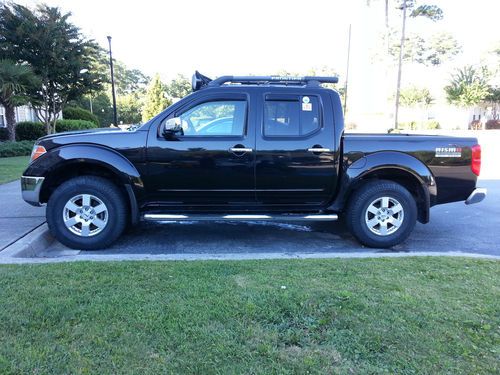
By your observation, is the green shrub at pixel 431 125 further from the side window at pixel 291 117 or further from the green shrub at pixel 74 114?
the side window at pixel 291 117

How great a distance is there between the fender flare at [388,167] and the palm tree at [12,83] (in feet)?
50.1

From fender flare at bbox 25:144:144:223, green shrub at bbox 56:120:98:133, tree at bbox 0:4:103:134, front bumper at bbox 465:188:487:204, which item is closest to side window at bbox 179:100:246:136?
fender flare at bbox 25:144:144:223

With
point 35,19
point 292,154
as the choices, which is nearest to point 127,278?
point 292,154

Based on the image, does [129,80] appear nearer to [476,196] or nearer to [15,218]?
[15,218]

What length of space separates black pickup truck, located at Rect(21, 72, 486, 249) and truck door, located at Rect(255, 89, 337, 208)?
0.01 metres

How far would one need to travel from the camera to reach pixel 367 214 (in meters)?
5.21

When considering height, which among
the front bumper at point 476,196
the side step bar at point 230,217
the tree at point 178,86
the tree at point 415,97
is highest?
the tree at point 178,86

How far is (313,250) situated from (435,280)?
66.5 inches

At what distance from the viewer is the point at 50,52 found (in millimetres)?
19125

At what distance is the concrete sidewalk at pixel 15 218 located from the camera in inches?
208

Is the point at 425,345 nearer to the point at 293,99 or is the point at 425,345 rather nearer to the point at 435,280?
the point at 435,280

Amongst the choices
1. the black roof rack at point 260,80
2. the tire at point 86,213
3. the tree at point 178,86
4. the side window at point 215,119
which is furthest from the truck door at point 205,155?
the tree at point 178,86

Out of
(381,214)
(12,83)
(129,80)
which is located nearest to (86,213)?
(381,214)

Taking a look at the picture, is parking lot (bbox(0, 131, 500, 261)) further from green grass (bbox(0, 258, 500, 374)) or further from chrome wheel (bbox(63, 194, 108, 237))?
green grass (bbox(0, 258, 500, 374))
